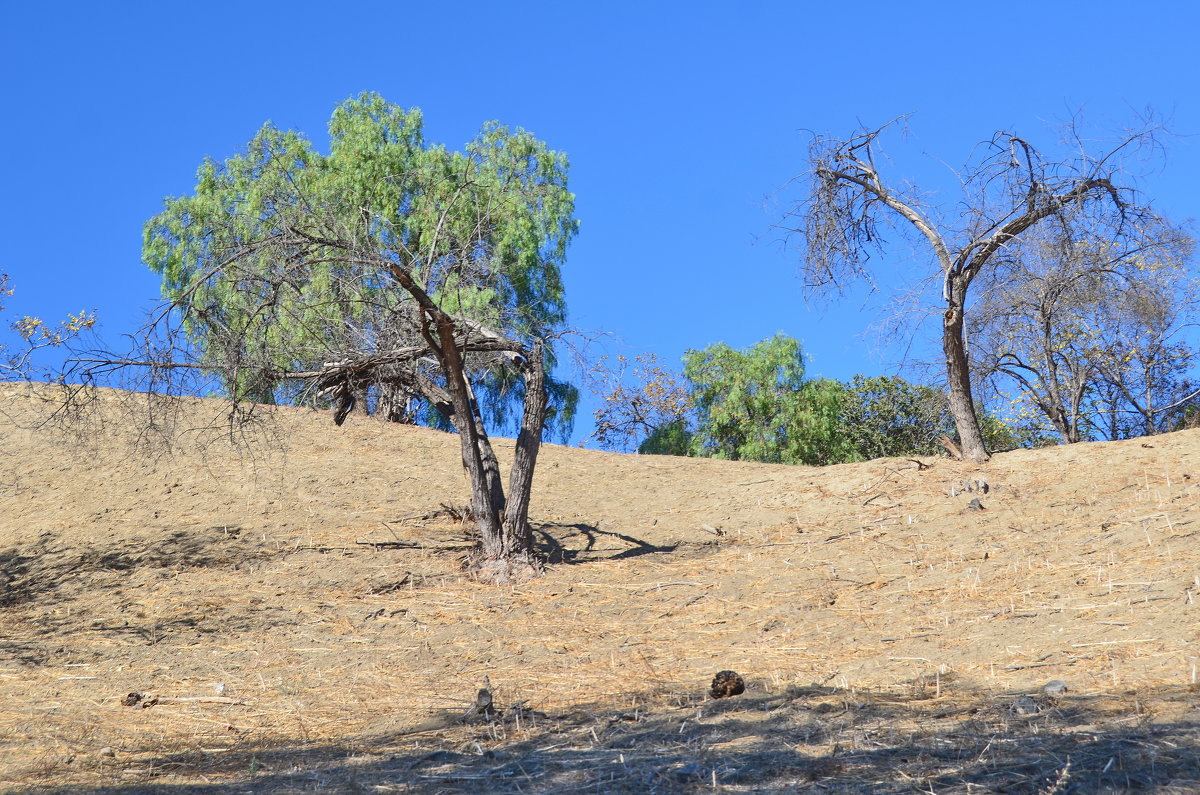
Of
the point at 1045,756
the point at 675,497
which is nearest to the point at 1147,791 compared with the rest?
the point at 1045,756

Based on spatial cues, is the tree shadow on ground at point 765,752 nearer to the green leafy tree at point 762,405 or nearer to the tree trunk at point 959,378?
the tree trunk at point 959,378

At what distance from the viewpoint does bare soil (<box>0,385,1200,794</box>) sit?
534cm

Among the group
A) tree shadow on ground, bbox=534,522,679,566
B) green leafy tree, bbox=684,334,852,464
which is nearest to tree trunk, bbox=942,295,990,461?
tree shadow on ground, bbox=534,522,679,566

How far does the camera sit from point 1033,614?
25.2ft

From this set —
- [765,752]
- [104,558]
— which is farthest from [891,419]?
[765,752]

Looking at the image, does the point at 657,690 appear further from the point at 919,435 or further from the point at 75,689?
the point at 919,435

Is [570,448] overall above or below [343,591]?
above

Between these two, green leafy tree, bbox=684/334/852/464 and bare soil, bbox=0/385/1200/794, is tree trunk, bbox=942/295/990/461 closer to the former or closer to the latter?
bare soil, bbox=0/385/1200/794

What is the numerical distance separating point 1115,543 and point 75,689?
27.5 ft

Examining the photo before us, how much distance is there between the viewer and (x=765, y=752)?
5254mm

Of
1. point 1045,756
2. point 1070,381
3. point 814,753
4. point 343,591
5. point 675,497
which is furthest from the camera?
point 1070,381

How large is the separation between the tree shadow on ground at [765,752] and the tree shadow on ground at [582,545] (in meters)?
4.63

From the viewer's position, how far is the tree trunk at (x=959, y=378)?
12.6 metres

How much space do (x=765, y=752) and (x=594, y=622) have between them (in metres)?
4.18
